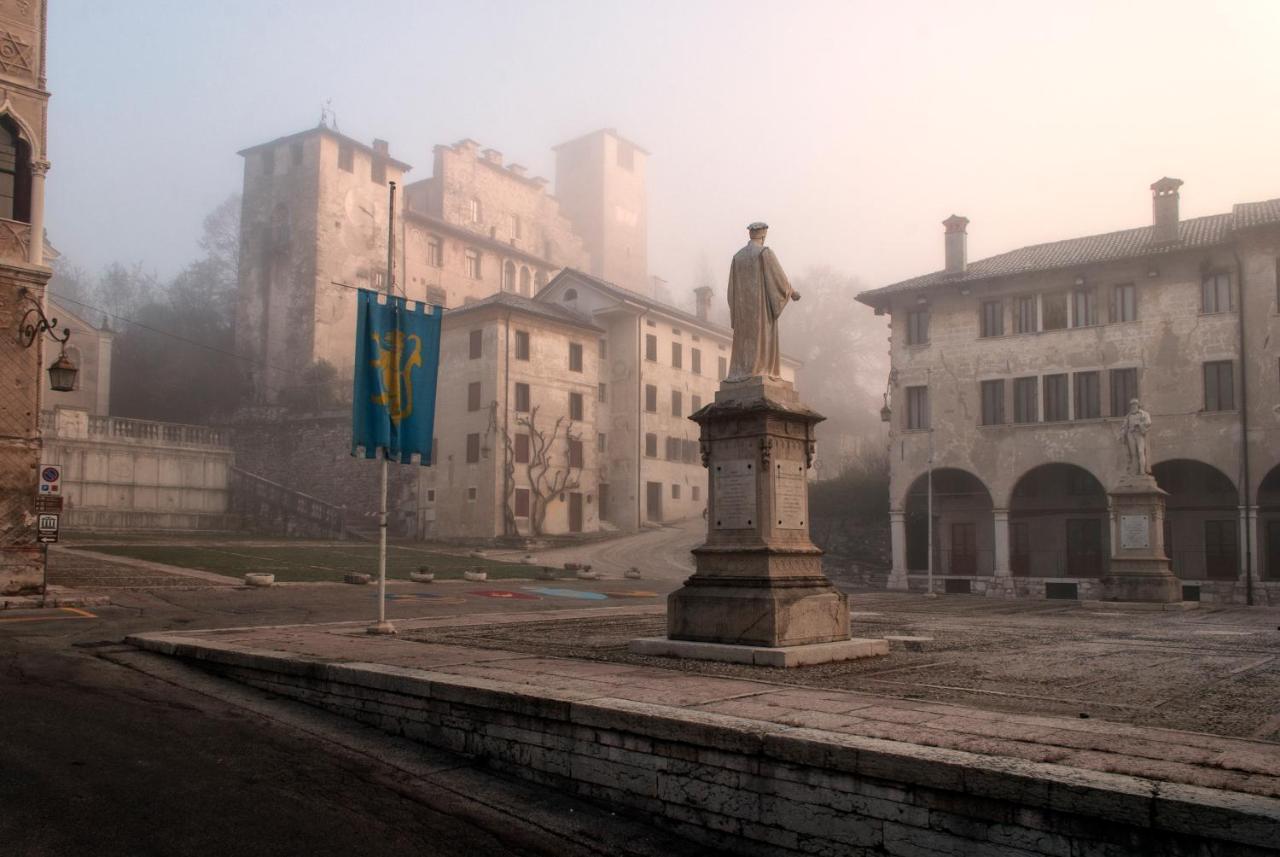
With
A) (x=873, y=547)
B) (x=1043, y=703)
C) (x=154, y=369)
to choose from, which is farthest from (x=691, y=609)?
(x=154, y=369)

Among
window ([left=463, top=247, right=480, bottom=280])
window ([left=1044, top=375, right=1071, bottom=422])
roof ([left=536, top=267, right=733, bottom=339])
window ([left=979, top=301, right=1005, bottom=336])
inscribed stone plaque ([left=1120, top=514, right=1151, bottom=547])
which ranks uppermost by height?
window ([left=463, top=247, right=480, bottom=280])

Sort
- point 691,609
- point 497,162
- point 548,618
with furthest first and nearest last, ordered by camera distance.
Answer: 1. point 497,162
2. point 548,618
3. point 691,609

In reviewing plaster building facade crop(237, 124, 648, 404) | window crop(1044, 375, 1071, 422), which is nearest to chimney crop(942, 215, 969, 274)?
window crop(1044, 375, 1071, 422)

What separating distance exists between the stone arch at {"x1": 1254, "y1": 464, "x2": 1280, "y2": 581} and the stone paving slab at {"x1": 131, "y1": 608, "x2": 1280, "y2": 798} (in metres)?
30.0

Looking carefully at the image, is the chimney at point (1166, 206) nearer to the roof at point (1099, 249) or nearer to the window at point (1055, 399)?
the roof at point (1099, 249)

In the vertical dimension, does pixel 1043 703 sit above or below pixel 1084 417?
below

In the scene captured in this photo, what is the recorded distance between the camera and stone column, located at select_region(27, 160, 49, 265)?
17156 mm

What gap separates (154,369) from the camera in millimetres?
54906

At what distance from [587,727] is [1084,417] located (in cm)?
3228

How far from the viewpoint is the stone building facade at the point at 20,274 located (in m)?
16.6

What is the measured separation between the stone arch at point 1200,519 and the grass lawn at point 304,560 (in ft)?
69.7

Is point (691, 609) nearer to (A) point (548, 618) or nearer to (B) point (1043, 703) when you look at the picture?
(B) point (1043, 703)

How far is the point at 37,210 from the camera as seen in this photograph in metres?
17.3

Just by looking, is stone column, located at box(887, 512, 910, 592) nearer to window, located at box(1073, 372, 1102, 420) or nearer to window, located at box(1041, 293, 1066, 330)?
window, located at box(1073, 372, 1102, 420)
